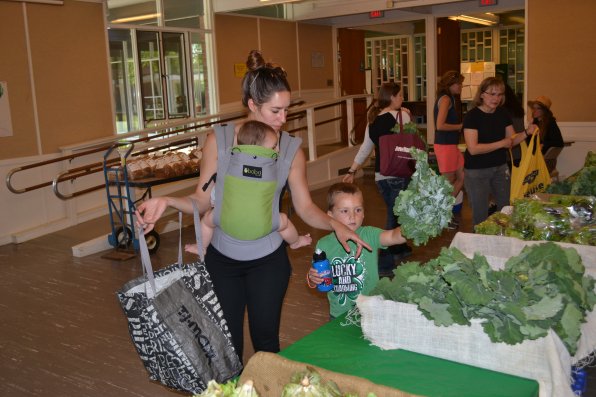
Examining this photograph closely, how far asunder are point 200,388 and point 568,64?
940 cm

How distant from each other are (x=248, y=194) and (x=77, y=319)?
3.06 meters

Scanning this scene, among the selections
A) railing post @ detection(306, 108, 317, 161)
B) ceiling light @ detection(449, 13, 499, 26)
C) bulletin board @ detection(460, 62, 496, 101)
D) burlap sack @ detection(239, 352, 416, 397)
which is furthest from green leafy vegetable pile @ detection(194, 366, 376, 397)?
bulletin board @ detection(460, 62, 496, 101)

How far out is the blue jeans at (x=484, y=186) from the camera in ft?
15.8

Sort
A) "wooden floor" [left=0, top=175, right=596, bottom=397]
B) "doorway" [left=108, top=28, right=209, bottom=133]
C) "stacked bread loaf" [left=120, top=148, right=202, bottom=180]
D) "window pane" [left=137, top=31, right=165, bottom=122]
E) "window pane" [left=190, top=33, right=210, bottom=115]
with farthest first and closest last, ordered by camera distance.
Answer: "window pane" [left=190, top=33, right=210, bottom=115] < "window pane" [left=137, top=31, right=165, bottom=122] < "doorway" [left=108, top=28, right=209, bottom=133] < "stacked bread loaf" [left=120, top=148, right=202, bottom=180] < "wooden floor" [left=0, top=175, right=596, bottom=397]

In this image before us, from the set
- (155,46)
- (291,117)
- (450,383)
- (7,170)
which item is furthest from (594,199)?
(155,46)

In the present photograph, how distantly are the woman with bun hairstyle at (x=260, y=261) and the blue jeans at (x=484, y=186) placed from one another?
7.86 feet

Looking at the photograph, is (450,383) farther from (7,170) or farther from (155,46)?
(155,46)

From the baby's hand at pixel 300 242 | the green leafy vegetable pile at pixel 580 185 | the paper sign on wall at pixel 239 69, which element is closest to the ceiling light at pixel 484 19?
the paper sign on wall at pixel 239 69

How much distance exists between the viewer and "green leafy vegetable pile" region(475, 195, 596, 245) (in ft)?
10.3

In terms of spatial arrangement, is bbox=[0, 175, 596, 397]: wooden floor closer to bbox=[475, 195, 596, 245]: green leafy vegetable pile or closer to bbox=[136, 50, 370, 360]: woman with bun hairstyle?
bbox=[136, 50, 370, 360]: woman with bun hairstyle

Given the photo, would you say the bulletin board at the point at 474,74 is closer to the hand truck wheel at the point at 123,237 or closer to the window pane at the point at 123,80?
the window pane at the point at 123,80

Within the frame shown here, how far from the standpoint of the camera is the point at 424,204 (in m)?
2.24

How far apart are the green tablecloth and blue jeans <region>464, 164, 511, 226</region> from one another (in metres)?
2.86

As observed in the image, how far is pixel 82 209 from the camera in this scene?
→ 8.80m
